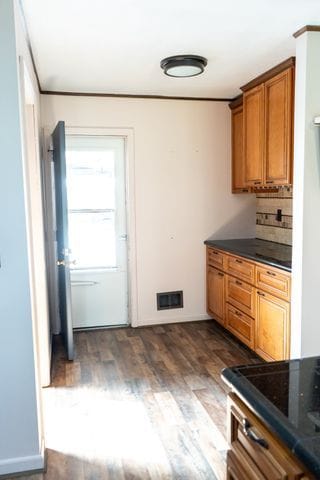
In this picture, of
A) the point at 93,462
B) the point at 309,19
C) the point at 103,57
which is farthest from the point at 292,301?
the point at 103,57

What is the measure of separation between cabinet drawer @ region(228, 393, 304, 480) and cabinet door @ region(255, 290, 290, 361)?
191cm

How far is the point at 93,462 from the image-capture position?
225cm

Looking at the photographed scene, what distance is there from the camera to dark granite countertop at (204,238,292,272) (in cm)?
325

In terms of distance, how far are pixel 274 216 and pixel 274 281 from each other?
130 centimetres

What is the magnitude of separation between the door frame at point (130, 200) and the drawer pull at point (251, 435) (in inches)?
129

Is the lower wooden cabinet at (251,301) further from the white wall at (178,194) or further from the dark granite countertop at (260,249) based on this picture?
the white wall at (178,194)

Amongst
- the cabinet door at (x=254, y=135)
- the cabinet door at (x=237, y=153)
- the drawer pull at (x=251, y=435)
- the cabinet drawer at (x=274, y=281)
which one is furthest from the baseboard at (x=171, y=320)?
the drawer pull at (x=251, y=435)

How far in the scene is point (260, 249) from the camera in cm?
390

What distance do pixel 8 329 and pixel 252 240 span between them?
3.09m

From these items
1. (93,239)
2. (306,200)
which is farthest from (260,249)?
(93,239)

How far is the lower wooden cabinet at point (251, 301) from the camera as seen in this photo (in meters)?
3.10

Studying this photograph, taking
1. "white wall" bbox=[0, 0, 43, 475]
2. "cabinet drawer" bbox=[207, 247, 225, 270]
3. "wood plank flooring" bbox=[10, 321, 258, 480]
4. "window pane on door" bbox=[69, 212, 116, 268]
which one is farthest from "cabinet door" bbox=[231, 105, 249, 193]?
"white wall" bbox=[0, 0, 43, 475]

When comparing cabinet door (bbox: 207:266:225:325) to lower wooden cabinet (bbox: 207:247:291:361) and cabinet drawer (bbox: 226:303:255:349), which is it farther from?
cabinet drawer (bbox: 226:303:255:349)

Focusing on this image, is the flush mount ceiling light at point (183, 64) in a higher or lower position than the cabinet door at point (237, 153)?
higher
